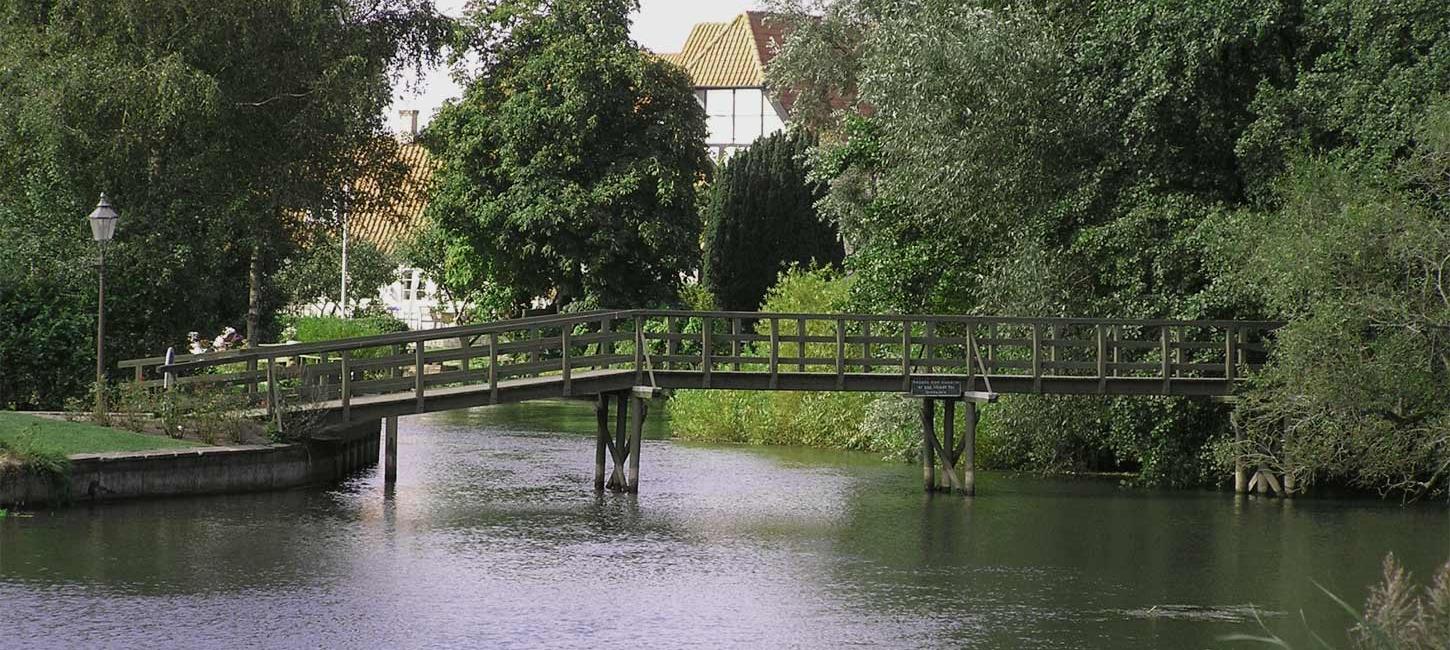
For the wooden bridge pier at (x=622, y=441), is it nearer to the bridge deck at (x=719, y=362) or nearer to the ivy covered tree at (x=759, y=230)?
the bridge deck at (x=719, y=362)

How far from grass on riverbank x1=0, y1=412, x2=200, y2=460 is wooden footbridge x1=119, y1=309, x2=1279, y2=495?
3.58 feet

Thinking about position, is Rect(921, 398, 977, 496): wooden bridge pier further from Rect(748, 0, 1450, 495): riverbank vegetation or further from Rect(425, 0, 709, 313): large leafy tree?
Rect(425, 0, 709, 313): large leafy tree

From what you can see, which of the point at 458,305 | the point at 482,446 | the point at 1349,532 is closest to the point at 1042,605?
the point at 1349,532

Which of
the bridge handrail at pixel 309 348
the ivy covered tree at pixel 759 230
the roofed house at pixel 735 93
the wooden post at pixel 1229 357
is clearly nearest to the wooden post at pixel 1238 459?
the wooden post at pixel 1229 357

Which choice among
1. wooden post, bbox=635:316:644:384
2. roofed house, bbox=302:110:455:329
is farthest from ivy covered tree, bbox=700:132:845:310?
wooden post, bbox=635:316:644:384

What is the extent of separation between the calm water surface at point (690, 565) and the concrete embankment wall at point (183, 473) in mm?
287

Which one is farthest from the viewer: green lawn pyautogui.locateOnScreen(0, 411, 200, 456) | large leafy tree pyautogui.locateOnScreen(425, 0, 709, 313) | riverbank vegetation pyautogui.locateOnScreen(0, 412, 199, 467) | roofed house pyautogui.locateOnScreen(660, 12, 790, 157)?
roofed house pyautogui.locateOnScreen(660, 12, 790, 157)

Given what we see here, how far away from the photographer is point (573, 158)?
50.2 metres

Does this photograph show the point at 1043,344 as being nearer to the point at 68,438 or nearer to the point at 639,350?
the point at 639,350

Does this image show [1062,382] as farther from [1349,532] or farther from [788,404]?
[788,404]

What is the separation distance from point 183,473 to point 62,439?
1442mm

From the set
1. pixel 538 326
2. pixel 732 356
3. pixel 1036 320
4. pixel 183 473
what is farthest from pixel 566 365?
pixel 1036 320

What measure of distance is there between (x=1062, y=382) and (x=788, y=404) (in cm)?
1081

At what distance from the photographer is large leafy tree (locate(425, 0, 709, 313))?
164 ft
